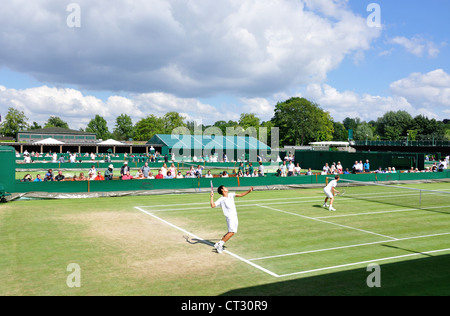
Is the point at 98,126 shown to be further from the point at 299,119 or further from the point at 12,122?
the point at 299,119

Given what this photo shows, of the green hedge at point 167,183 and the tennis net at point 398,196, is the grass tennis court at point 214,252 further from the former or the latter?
the green hedge at point 167,183

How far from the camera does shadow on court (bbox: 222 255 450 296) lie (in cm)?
790

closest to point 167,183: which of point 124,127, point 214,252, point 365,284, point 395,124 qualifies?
point 214,252

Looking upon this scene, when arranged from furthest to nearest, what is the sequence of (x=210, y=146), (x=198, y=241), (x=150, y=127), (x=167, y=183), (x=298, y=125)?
(x=150, y=127)
(x=298, y=125)
(x=210, y=146)
(x=167, y=183)
(x=198, y=241)

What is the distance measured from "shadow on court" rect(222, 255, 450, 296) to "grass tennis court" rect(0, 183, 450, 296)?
2 cm

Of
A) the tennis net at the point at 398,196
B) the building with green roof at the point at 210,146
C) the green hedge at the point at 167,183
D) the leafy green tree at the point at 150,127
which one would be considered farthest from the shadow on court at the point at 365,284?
the leafy green tree at the point at 150,127

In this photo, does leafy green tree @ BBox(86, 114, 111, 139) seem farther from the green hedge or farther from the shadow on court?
the shadow on court

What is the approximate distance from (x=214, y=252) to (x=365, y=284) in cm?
436

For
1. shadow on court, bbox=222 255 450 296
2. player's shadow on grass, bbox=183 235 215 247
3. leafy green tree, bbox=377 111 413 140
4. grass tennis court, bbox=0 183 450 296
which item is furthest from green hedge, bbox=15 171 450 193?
leafy green tree, bbox=377 111 413 140

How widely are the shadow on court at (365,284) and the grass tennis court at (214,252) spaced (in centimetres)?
2

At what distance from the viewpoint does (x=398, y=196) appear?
24.7 m

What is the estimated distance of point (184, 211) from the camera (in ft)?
59.4
